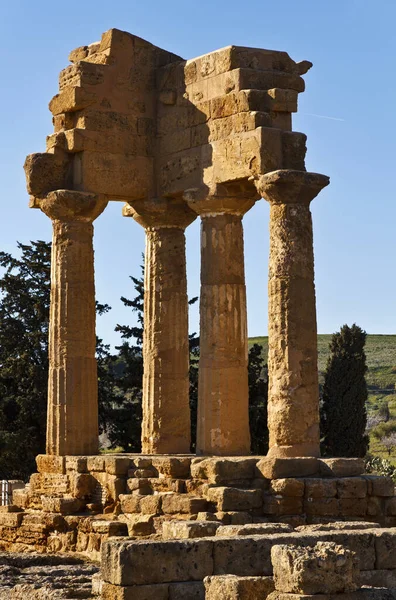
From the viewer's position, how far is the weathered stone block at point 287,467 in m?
26.8

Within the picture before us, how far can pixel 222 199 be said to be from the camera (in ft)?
98.7

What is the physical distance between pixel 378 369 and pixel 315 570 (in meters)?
78.6

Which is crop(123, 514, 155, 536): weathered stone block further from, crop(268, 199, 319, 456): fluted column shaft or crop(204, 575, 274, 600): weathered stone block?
crop(204, 575, 274, 600): weathered stone block

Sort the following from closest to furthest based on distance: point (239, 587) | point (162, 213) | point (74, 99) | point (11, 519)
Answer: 1. point (239, 587)
2. point (11, 519)
3. point (74, 99)
4. point (162, 213)

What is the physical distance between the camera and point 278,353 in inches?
1105

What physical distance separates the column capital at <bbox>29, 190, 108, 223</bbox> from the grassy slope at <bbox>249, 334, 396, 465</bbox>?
34149mm

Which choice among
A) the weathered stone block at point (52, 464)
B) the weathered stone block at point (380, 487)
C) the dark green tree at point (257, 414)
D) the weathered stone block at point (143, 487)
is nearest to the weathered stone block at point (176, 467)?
the weathered stone block at point (143, 487)

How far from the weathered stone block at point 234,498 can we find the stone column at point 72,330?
5.59 m

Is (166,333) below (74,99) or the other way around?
below

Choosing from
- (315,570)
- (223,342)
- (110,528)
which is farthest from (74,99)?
(315,570)

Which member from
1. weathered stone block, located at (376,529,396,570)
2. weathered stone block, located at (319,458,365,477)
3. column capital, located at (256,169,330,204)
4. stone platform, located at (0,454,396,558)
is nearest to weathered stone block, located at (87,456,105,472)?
stone platform, located at (0,454,396,558)

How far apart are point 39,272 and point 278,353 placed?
22898 mm

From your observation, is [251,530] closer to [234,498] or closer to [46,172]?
[234,498]

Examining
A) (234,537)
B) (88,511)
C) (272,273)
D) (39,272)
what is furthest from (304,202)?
(39,272)
